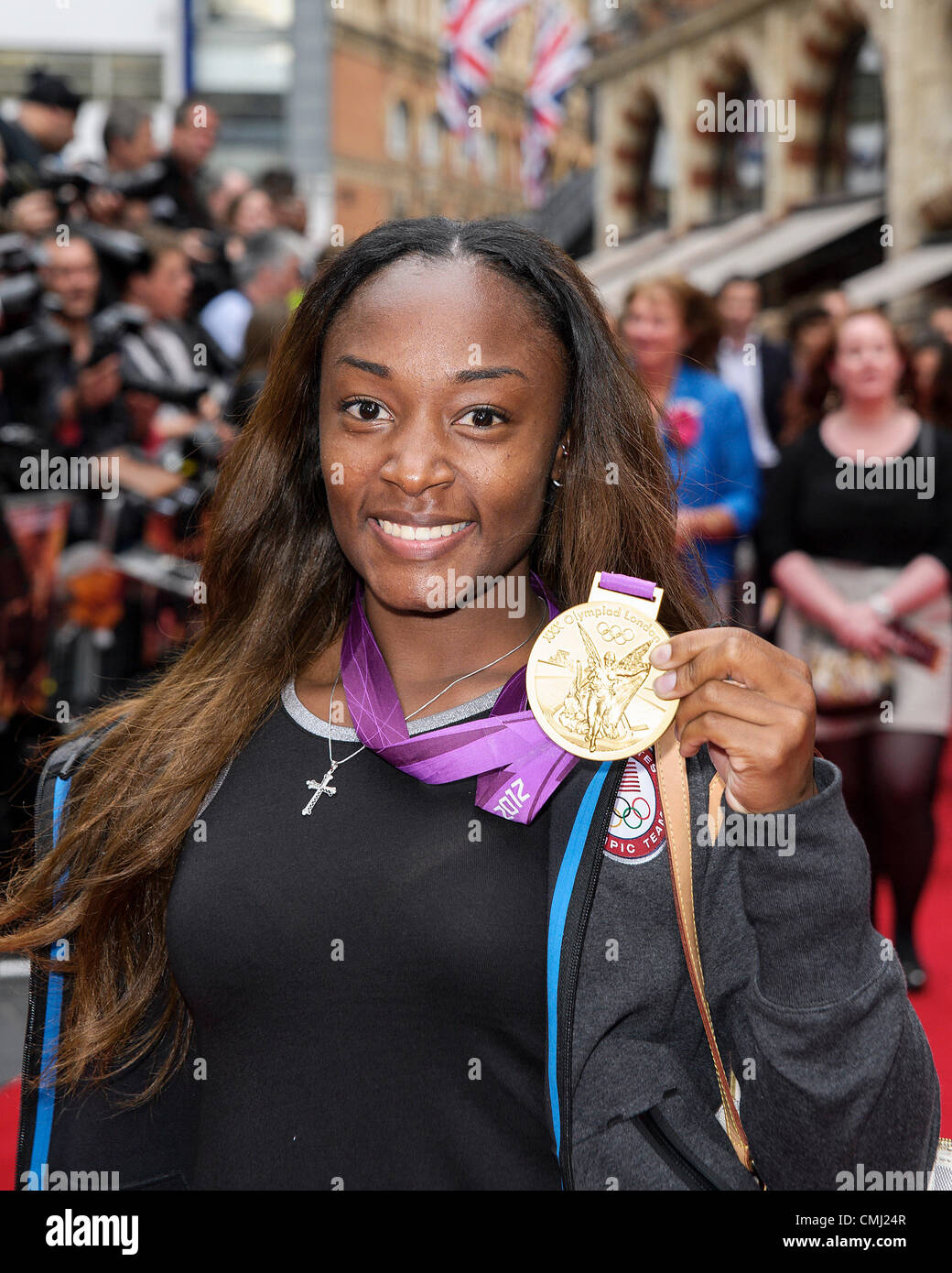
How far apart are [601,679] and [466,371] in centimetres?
41

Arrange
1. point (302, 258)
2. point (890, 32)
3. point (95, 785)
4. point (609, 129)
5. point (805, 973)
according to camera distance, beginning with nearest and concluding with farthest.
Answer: point (805, 973)
point (95, 785)
point (302, 258)
point (890, 32)
point (609, 129)

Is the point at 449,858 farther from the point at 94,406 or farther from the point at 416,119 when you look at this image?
the point at 416,119

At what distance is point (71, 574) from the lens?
215 inches

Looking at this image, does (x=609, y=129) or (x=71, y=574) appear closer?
(x=71, y=574)

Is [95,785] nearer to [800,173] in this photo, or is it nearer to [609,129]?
[800,173]

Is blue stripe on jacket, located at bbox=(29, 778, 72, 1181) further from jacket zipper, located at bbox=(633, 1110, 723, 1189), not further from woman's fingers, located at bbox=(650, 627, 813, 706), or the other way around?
woman's fingers, located at bbox=(650, 627, 813, 706)

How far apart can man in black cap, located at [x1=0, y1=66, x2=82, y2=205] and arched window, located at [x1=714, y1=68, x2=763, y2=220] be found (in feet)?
60.5

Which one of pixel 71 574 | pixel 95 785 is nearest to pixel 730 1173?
pixel 95 785

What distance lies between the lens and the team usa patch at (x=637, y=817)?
1547mm

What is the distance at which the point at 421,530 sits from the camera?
5.49ft

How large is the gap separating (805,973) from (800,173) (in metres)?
21.7

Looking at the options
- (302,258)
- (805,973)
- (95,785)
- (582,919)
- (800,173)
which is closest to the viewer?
(805,973)

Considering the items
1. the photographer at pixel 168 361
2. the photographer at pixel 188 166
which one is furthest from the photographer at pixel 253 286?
the photographer at pixel 188 166

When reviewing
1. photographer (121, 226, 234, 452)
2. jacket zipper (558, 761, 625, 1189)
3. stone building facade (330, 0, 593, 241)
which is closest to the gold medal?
jacket zipper (558, 761, 625, 1189)
